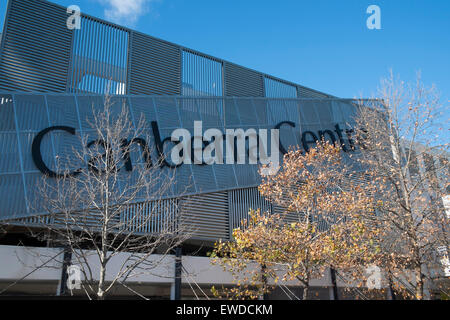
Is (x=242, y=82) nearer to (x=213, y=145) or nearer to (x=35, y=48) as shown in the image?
(x=213, y=145)

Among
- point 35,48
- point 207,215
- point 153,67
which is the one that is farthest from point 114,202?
point 153,67

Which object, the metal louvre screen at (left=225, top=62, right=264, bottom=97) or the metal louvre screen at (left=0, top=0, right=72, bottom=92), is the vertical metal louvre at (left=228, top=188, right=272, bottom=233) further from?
the metal louvre screen at (left=0, top=0, right=72, bottom=92)

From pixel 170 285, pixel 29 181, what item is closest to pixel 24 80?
pixel 29 181

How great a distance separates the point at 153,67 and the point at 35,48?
6065mm

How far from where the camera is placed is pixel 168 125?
20.0 m

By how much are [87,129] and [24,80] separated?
→ 12.6 ft

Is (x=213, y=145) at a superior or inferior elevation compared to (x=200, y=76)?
inferior

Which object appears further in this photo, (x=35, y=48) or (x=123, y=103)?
(x=35, y=48)

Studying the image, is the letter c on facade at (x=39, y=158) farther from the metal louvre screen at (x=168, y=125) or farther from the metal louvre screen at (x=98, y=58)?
the metal louvre screen at (x=98, y=58)

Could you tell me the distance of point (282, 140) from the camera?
23.4 metres

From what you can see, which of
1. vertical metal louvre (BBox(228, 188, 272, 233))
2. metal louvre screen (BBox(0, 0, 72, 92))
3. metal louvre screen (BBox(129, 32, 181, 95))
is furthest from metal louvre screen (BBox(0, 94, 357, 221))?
metal louvre screen (BBox(129, 32, 181, 95))

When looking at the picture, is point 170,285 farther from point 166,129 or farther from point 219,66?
point 219,66

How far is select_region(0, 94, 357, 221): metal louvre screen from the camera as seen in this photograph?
15845 mm

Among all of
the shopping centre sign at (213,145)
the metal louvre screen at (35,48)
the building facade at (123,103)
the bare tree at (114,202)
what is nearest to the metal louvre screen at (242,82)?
the building facade at (123,103)
